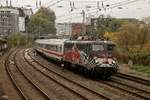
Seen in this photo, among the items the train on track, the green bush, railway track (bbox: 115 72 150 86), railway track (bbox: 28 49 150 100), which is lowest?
the green bush

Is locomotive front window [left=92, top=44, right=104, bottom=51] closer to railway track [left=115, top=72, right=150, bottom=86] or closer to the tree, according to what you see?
railway track [left=115, top=72, right=150, bottom=86]

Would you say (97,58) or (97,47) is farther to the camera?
(97,47)

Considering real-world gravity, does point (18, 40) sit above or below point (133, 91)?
below

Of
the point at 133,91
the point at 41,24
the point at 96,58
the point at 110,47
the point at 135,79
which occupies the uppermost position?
the point at 110,47

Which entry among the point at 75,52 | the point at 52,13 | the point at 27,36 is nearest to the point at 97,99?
the point at 75,52

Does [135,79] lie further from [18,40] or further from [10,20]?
[10,20]

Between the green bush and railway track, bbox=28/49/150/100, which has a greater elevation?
railway track, bbox=28/49/150/100

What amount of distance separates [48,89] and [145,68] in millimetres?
13356

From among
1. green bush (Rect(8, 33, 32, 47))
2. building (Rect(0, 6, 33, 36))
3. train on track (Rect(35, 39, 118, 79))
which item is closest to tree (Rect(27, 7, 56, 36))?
green bush (Rect(8, 33, 32, 47))

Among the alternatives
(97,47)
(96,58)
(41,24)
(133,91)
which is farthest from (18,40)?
(133,91)

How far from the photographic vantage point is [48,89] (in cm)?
2308

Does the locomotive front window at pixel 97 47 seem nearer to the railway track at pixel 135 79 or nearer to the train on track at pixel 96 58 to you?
the train on track at pixel 96 58

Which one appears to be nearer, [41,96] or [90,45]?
[41,96]

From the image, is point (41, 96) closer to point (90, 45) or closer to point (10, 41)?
point (90, 45)
